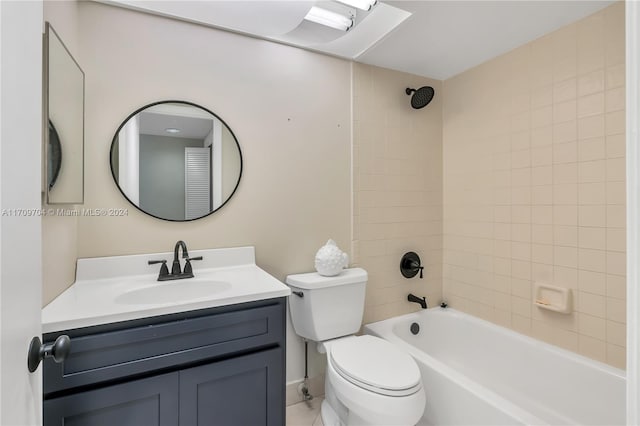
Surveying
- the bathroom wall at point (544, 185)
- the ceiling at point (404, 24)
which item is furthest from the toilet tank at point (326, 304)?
the ceiling at point (404, 24)

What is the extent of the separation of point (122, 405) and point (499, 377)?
6.70ft

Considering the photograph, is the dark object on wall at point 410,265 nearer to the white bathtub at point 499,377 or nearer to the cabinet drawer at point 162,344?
the white bathtub at point 499,377

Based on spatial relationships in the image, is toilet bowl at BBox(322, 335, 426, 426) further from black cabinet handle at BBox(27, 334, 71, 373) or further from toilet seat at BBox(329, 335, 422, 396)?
black cabinet handle at BBox(27, 334, 71, 373)

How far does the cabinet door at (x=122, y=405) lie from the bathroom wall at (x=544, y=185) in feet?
6.54

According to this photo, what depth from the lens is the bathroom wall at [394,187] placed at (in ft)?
6.90

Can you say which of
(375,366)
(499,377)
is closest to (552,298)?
(499,377)

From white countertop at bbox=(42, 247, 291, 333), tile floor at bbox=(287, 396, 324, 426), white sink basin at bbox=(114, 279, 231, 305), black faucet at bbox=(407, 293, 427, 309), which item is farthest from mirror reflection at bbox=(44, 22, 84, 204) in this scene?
black faucet at bbox=(407, 293, 427, 309)

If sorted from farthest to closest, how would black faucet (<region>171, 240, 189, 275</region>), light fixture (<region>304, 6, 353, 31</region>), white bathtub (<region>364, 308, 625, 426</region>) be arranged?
light fixture (<region>304, 6, 353, 31</region>), black faucet (<region>171, 240, 189, 275</region>), white bathtub (<region>364, 308, 625, 426</region>)

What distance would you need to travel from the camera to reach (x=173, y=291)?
4.75ft

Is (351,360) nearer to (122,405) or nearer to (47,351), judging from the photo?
(122,405)

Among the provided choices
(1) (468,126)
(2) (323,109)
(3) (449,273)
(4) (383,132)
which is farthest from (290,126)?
(3) (449,273)

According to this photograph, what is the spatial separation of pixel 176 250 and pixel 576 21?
246cm

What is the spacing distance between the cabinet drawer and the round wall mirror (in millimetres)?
678

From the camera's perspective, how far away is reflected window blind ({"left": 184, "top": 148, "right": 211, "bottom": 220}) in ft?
5.35
